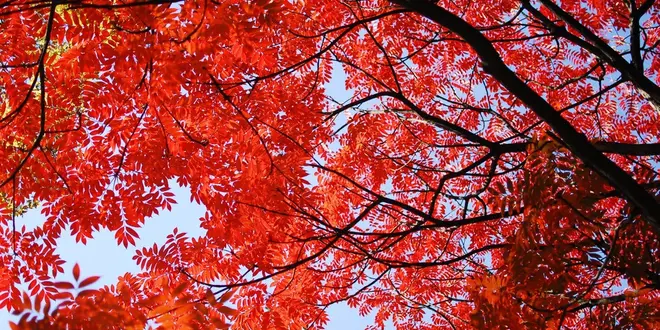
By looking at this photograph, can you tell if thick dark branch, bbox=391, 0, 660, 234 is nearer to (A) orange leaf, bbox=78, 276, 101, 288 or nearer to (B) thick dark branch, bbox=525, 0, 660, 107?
(B) thick dark branch, bbox=525, 0, 660, 107

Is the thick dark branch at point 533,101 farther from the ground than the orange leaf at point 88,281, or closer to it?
farther from the ground

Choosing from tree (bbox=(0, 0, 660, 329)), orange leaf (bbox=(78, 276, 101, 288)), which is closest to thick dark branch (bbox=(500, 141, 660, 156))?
tree (bbox=(0, 0, 660, 329))

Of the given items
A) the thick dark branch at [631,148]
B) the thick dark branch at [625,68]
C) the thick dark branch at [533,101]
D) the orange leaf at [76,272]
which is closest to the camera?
the orange leaf at [76,272]

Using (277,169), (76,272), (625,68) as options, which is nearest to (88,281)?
(76,272)

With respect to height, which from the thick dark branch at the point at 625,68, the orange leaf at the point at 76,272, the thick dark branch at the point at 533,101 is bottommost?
the orange leaf at the point at 76,272

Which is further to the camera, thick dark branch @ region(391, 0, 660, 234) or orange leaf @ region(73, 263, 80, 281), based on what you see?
thick dark branch @ region(391, 0, 660, 234)

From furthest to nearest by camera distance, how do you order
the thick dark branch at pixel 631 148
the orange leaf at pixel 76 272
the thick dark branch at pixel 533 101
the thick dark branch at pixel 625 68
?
the thick dark branch at pixel 625 68
the thick dark branch at pixel 631 148
the thick dark branch at pixel 533 101
the orange leaf at pixel 76 272

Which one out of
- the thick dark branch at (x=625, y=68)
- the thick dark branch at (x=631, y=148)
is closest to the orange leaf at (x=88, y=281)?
the thick dark branch at (x=631, y=148)

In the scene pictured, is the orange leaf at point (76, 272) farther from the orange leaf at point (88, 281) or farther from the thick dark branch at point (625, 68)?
the thick dark branch at point (625, 68)

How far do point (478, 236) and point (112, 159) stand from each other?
6009 millimetres

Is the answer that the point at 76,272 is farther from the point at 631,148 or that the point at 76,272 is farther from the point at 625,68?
the point at 625,68

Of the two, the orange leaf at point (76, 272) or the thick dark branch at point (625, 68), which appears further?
the thick dark branch at point (625, 68)

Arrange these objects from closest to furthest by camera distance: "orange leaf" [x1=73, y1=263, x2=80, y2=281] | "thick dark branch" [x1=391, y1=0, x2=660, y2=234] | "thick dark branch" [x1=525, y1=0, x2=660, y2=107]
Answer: "orange leaf" [x1=73, y1=263, x2=80, y2=281] < "thick dark branch" [x1=391, y1=0, x2=660, y2=234] < "thick dark branch" [x1=525, y1=0, x2=660, y2=107]

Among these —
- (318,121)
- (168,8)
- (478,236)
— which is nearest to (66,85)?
(168,8)
